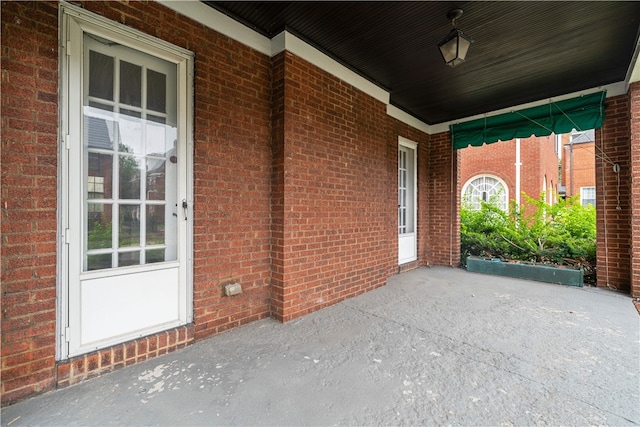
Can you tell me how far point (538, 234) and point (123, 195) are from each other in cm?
653

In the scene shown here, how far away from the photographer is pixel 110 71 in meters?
2.21

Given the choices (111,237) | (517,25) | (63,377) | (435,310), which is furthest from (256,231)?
(517,25)

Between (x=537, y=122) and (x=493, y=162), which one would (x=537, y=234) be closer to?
(x=537, y=122)

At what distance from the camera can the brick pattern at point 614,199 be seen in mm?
4137

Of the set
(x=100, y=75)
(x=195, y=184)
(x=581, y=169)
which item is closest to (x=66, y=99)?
(x=100, y=75)

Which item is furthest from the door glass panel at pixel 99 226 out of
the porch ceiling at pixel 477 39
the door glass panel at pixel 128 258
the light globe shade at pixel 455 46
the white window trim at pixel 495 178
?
the white window trim at pixel 495 178

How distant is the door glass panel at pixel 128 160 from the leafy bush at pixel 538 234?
5.73 metres

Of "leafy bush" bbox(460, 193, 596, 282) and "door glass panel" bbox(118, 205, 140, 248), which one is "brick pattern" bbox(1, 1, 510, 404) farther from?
A: "leafy bush" bbox(460, 193, 596, 282)

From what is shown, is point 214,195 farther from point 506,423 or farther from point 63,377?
point 506,423

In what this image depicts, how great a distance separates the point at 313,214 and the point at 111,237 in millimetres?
1928

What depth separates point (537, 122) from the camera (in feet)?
15.8

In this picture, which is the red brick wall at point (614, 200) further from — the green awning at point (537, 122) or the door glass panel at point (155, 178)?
the door glass panel at point (155, 178)

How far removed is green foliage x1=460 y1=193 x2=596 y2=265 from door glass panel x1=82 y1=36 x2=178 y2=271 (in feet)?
18.8

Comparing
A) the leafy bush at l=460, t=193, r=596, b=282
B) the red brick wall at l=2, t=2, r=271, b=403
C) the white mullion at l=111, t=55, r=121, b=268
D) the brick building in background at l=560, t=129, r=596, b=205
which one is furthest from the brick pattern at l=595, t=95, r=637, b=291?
the brick building in background at l=560, t=129, r=596, b=205
